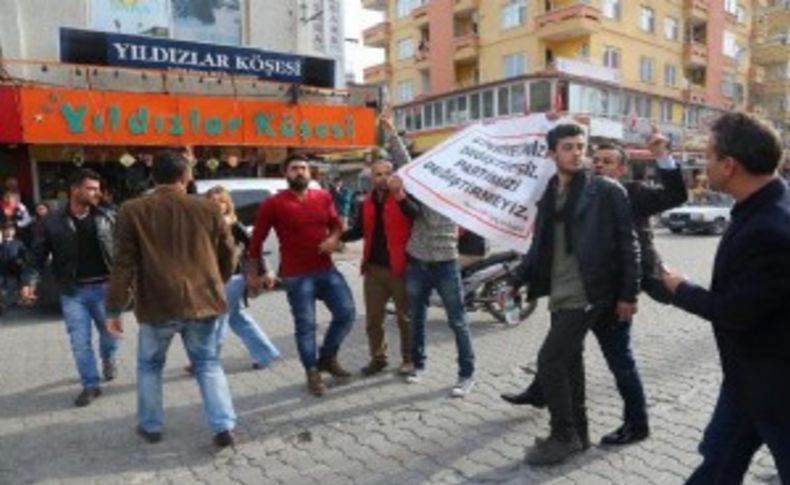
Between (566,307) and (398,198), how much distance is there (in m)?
1.98

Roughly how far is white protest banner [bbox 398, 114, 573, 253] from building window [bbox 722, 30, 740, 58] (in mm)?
45622

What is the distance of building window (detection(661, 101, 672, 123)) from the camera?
1480 inches

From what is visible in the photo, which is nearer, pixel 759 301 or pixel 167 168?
pixel 759 301

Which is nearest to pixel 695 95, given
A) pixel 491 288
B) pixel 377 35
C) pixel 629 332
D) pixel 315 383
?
pixel 377 35

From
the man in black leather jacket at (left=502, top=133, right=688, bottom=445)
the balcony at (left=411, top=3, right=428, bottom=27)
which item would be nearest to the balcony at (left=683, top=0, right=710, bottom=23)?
the balcony at (left=411, top=3, right=428, bottom=27)

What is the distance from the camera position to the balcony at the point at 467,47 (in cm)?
3847

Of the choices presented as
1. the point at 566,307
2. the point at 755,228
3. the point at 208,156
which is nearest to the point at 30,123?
the point at 208,156

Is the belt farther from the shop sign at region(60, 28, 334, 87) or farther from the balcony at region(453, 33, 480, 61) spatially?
the balcony at region(453, 33, 480, 61)

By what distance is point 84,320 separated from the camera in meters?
5.67

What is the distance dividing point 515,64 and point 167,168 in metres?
33.9

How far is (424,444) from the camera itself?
4.44 meters

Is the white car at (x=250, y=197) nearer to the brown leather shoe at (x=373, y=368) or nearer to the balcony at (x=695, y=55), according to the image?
the brown leather shoe at (x=373, y=368)

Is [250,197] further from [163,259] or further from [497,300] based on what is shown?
[163,259]

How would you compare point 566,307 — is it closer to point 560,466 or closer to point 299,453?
point 560,466
